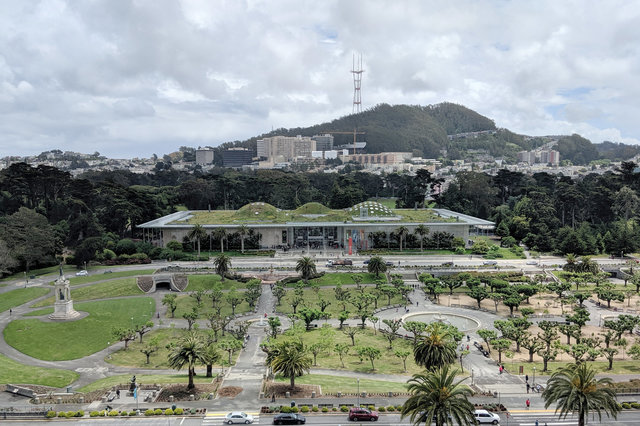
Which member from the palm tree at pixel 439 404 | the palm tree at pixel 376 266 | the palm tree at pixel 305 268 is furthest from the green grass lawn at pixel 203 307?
the palm tree at pixel 439 404

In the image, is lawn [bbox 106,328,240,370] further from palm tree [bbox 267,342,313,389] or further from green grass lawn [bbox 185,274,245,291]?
green grass lawn [bbox 185,274,245,291]

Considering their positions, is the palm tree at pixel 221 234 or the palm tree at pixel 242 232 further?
the palm tree at pixel 242 232

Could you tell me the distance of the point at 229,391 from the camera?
38.4 metres

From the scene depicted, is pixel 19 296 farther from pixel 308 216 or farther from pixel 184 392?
pixel 308 216

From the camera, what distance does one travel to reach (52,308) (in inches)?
2403

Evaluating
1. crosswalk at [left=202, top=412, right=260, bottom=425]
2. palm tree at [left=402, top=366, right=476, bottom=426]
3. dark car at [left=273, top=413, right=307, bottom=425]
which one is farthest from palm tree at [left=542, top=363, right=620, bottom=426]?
crosswalk at [left=202, top=412, right=260, bottom=425]

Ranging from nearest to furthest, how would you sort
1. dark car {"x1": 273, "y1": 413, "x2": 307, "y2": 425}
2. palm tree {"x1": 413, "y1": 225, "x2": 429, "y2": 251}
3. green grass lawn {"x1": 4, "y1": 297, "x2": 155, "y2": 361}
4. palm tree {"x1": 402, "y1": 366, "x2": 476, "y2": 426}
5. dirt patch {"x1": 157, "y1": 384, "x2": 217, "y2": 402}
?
palm tree {"x1": 402, "y1": 366, "x2": 476, "y2": 426} < dark car {"x1": 273, "y1": 413, "x2": 307, "y2": 425} < dirt patch {"x1": 157, "y1": 384, "x2": 217, "y2": 402} < green grass lawn {"x1": 4, "y1": 297, "x2": 155, "y2": 361} < palm tree {"x1": 413, "y1": 225, "x2": 429, "y2": 251}

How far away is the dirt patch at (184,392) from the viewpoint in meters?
37.2

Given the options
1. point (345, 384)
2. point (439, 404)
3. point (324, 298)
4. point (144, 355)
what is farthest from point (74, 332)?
point (439, 404)

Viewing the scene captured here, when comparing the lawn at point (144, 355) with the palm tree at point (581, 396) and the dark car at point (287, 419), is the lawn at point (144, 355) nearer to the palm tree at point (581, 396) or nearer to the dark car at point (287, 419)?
the dark car at point (287, 419)

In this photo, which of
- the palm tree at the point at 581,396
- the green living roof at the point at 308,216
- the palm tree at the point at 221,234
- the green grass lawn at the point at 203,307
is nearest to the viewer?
the palm tree at the point at 581,396

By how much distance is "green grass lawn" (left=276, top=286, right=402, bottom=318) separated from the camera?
211 feet

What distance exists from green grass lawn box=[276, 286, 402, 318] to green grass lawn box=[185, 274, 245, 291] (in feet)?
29.0

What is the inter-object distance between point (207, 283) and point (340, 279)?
20.1m
